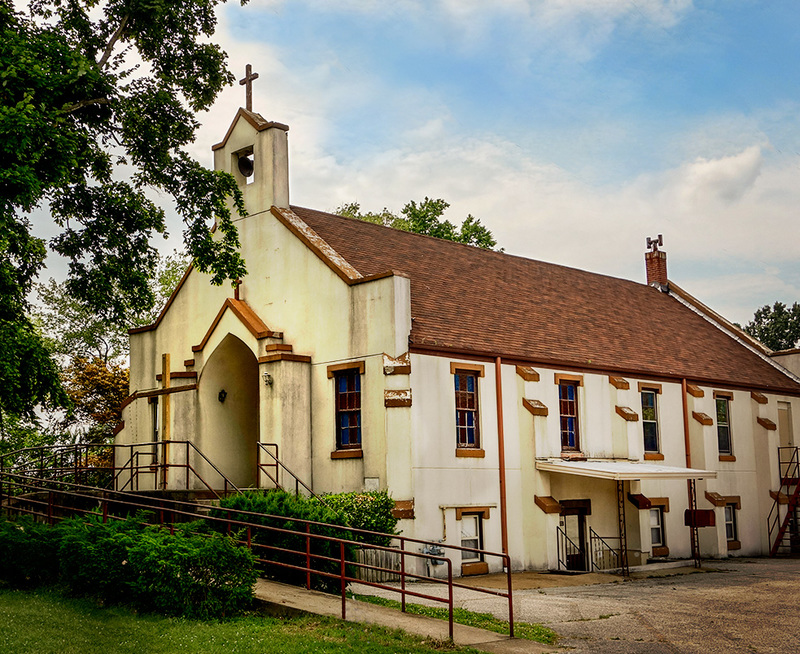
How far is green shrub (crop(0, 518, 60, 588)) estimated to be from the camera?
15.6 metres

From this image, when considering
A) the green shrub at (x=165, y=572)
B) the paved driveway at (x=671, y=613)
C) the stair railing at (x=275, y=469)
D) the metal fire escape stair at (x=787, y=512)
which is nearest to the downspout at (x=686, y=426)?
the metal fire escape stair at (x=787, y=512)

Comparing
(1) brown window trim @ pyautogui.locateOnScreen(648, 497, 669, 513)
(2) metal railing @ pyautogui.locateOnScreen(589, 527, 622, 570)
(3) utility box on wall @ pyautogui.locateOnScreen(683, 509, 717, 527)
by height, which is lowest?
(2) metal railing @ pyautogui.locateOnScreen(589, 527, 622, 570)

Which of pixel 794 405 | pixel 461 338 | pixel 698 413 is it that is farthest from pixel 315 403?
pixel 794 405

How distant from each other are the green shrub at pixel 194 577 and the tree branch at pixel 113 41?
37.8 ft

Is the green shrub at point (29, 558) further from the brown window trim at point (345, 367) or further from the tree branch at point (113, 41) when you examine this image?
the tree branch at point (113, 41)

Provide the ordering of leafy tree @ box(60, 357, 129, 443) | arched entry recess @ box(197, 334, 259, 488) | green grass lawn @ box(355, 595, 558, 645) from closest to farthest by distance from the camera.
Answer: green grass lawn @ box(355, 595, 558, 645) < arched entry recess @ box(197, 334, 259, 488) < leafy tree @ box(60, 357, 129, 443)

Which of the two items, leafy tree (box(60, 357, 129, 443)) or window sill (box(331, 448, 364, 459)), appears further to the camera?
leafy tree (box(60, 357, 129, 443))

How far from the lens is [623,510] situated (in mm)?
24938

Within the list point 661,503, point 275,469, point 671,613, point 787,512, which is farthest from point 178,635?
point 787,512

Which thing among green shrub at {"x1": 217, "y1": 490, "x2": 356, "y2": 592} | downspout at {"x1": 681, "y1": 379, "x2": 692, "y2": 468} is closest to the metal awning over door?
downspout at {"x1": 681, "y1": 379, "x2": 692, "y2": 468}

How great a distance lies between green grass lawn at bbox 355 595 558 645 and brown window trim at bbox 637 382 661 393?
1424 centimetres

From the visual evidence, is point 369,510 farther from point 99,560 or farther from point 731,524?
point 731,524

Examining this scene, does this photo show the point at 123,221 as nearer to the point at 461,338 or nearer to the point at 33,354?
the point at 33,354

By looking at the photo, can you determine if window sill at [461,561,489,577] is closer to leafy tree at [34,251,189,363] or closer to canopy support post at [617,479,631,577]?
canopy support post at [617,479,631,577]
